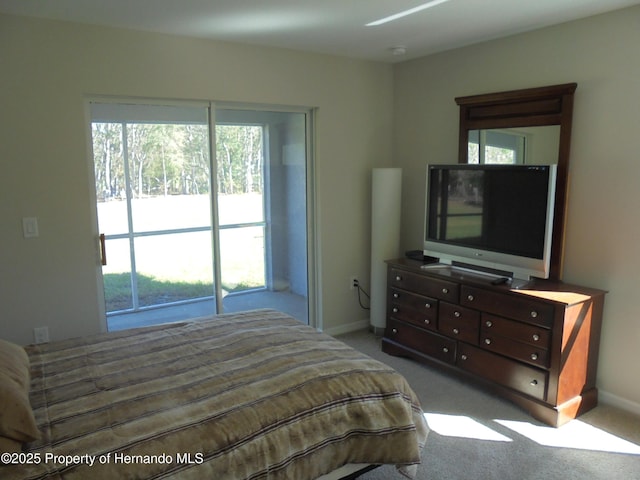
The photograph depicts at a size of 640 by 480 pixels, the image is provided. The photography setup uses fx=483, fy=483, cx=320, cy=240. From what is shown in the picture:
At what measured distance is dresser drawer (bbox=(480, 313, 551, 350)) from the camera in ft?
9.55

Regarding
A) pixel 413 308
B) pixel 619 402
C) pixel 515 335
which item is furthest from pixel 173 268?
pixel 619 402

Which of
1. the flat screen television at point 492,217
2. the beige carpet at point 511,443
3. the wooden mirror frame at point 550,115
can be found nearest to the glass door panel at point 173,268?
the flat screen television at point 492,217

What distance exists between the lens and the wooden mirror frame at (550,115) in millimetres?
3191

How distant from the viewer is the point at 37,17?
2.96 m

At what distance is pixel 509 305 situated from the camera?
3078 mm

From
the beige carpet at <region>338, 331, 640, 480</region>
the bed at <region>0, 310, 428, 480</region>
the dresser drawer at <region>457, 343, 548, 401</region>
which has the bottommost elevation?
the beige carpet at <region>338, 331, 640, 480</region>

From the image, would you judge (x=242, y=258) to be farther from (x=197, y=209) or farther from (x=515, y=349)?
(x=515, y=349)

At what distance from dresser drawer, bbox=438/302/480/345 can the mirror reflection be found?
112 centimetres

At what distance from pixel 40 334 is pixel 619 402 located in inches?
150

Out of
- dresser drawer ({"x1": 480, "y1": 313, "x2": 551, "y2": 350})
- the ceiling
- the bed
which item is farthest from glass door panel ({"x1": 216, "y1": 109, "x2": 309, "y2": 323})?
dresser drawer ({"x1": 480, "y1": 313, "x2": 551, "y2": 350})

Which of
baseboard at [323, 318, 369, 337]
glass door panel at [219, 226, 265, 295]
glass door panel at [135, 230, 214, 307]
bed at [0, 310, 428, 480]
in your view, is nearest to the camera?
bed at [0, 310, 428, 480]

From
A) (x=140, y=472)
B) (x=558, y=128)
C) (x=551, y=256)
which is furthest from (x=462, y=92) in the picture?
(x=140, y=472)

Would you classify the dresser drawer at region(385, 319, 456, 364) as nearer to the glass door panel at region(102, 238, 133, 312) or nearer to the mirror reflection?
the mirror reflection

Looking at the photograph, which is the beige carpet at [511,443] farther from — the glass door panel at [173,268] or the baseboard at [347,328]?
the glass door panel at [173,268]
